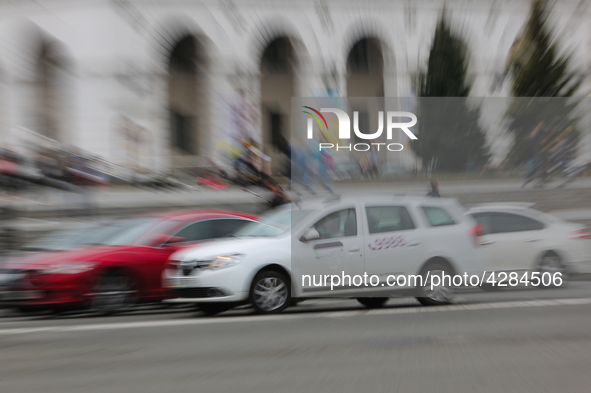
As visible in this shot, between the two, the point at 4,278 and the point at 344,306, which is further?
the point at 344,306

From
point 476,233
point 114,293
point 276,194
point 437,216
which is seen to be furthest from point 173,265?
point 276,194

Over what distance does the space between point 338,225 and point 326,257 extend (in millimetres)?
502

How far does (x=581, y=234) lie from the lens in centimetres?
1289

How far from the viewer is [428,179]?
11.6 meters

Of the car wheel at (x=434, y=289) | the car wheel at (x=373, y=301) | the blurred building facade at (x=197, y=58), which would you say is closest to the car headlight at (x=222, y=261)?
the car wheel at (x=373, y=301)

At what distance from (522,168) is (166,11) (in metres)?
22.8

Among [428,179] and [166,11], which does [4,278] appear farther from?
[166,11]

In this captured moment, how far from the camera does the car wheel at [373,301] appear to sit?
11094mm

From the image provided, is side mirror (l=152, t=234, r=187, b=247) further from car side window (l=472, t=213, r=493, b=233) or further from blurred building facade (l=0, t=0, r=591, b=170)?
blurred building facade (l=0, t=0, r=591, b=170)

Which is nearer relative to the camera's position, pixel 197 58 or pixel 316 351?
pixel 316 351

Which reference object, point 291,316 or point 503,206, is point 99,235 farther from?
point 503,206

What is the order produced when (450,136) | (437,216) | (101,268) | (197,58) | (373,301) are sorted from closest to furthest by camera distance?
(101,268), (437,216), (373,301), (450,136), (197,58)

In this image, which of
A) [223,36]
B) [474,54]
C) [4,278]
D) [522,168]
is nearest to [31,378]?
[4,278]

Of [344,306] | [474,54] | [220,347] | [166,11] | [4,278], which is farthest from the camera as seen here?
[474,54]
